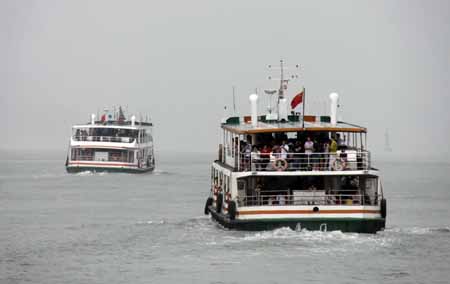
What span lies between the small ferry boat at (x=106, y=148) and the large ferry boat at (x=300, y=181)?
191 ft

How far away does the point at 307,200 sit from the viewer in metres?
53.9

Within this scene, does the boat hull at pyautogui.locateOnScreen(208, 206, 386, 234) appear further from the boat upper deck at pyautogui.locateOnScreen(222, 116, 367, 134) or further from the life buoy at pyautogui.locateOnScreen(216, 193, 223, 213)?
the life buoy at pyautogui.locateOnScreen(216, 193, 223, 213)

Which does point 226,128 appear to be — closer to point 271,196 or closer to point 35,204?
point 271,196

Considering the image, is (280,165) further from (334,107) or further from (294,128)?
(334,107)

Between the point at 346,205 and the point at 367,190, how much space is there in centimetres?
326

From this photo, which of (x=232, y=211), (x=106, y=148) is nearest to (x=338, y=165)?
(x=232, y=211)

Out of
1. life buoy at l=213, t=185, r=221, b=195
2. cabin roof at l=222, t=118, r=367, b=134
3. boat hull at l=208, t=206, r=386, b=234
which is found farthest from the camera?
life buoy at l=213, t=185, r=221, b=195

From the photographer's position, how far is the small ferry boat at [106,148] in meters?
116

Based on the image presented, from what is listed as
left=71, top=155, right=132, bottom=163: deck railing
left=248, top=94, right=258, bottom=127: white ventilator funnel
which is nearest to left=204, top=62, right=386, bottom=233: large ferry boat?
left=248, top=94, right=258, bottom=127: white ventilator funnel

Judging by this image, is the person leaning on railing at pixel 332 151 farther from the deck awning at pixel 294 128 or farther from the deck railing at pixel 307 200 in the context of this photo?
the deck railing at pixel 307 200

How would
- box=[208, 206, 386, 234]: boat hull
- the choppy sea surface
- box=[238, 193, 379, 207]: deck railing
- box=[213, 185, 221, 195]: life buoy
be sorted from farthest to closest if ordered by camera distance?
1. box=[213, 185, 221, 195]: life buoy
2. box=[238, 193, 379, 207]: deck railing
3. box=[208, 206, 386, 234]: boat hull
4. the choppy sea surface

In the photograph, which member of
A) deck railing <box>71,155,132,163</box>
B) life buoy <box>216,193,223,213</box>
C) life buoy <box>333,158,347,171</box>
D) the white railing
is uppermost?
life buoy <box>333,158,347,171</box>

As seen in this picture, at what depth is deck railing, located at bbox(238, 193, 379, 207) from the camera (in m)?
53.5

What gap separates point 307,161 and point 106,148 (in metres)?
62.9
